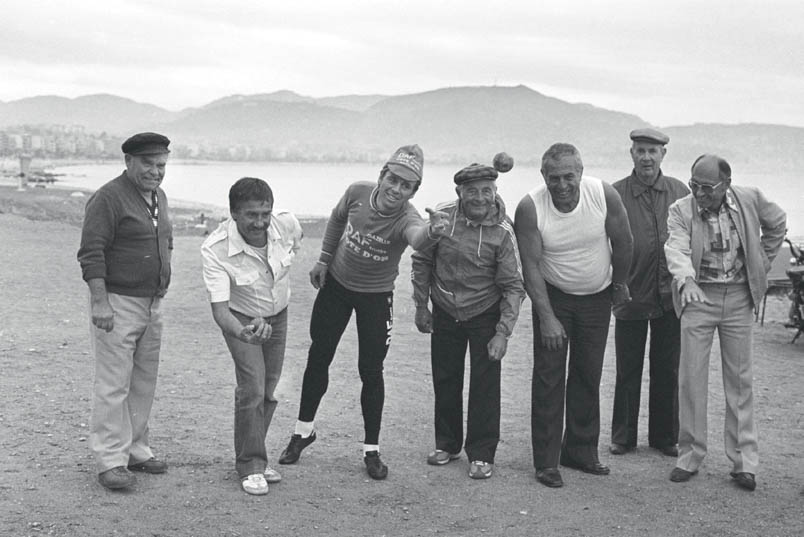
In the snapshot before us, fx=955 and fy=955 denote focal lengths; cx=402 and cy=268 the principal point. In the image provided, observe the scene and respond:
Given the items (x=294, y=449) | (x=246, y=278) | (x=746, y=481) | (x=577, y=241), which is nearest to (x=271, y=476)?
(x=294, y=449)

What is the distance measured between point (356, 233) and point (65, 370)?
358 cm

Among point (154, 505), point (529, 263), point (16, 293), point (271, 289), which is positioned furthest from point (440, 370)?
point (16, 293)

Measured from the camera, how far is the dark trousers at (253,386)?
197 inches

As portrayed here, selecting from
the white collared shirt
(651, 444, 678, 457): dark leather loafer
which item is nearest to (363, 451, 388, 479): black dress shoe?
the white collared shirt

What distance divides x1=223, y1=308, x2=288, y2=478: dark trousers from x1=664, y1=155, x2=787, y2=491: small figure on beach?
7.59ft

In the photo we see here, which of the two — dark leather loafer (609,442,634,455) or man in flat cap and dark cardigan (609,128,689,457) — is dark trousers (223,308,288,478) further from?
dark leather loafer (609,442,634,455)

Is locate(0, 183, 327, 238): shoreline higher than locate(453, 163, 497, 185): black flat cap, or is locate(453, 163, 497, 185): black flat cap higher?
locate(453, 163, 497, 185): black flat cap

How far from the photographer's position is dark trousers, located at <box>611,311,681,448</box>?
6137 mm

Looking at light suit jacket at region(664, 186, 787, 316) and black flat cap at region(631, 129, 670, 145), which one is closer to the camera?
light suit jacket at region(664, 186, 787, 316)

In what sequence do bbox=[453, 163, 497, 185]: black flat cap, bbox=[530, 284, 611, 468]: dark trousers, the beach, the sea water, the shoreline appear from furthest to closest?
the sea water < the shoreline < bbox=[530, 284, 611, 468]: dark trousers < bbox=[453, 163, 497, 185]: black flat cap < the beach

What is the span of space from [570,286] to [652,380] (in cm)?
118

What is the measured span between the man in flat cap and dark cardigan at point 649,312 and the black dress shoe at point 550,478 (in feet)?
2.62

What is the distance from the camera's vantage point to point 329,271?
5.56 meters

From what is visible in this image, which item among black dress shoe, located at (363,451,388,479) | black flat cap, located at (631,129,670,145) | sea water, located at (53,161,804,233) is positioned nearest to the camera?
black dress shoe, located at (363,451,388,479)
